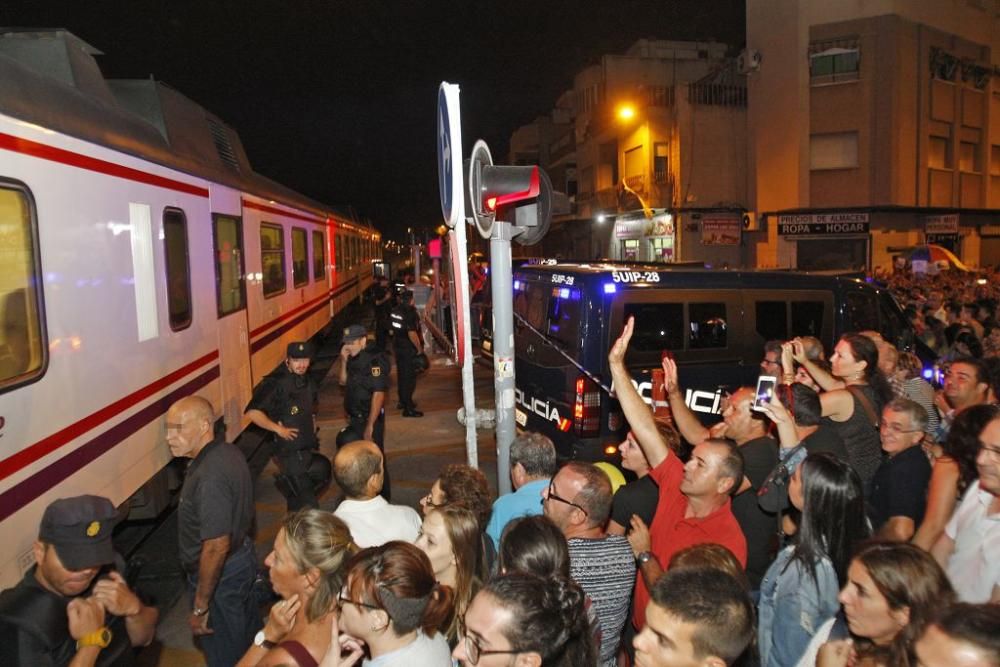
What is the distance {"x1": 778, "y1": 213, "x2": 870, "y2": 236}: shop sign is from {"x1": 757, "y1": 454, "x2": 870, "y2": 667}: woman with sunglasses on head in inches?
992

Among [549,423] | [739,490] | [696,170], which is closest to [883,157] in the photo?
[696,170]

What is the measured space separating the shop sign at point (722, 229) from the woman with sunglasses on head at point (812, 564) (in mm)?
25092

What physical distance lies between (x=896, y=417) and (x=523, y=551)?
2.42 meters

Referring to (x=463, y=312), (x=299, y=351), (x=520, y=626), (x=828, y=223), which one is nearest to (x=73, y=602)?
(x=520, y=626)

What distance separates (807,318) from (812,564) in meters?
5.07

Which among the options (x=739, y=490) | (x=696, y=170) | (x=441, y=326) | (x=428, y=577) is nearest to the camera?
(x=428, y=577)

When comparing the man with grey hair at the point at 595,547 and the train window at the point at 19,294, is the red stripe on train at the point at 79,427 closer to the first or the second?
the train window at the point at 19,294

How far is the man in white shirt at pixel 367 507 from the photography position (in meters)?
3.57

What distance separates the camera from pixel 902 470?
3963mm

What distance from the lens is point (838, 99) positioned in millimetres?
26047

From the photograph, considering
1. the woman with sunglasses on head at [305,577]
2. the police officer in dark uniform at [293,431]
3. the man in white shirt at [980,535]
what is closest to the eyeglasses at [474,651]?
the woman with sunglasses on head at [305,577]

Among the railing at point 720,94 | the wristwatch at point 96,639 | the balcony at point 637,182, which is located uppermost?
the railing at point 720,94

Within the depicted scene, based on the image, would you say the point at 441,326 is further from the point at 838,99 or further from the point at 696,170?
the point at 838,99

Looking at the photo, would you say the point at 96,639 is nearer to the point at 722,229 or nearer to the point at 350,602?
the point at 350,602
